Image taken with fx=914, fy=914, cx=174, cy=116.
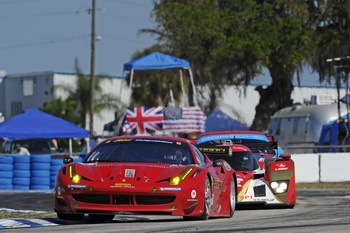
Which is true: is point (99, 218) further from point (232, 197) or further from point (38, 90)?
point (38, 90)

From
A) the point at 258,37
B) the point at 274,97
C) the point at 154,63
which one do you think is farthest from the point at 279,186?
the point at 274,97

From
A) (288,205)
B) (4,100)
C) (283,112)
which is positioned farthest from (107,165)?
(4,100)

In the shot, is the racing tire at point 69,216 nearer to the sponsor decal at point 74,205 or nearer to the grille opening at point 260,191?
the sponsor decal at point 74,205

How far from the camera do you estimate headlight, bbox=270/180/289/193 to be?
51.5 feet

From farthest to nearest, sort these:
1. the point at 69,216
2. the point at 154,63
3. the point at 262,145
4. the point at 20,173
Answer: the point at 154,63, the point at 20,173, the point at 262,145, the point at 69,216

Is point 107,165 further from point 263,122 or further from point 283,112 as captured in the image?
point 263,122

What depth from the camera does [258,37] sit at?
43.8 meters

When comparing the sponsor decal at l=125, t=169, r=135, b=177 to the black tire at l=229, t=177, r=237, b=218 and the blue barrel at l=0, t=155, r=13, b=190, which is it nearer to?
the black tire at l=229, t=177, r=237, b=218

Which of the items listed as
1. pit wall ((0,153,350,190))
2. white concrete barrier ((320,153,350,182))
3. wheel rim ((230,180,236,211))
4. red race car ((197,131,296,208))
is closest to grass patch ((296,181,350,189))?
white concrete barrier ((320,153,350,182))

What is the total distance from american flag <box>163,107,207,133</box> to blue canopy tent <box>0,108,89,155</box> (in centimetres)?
286

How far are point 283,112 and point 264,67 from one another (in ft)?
14.4

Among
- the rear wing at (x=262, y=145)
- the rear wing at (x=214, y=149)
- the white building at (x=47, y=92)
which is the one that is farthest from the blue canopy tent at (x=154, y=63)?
the white building at (x=47, y=92)

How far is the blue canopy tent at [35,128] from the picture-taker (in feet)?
92.9

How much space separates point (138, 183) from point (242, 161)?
479 centimetres
